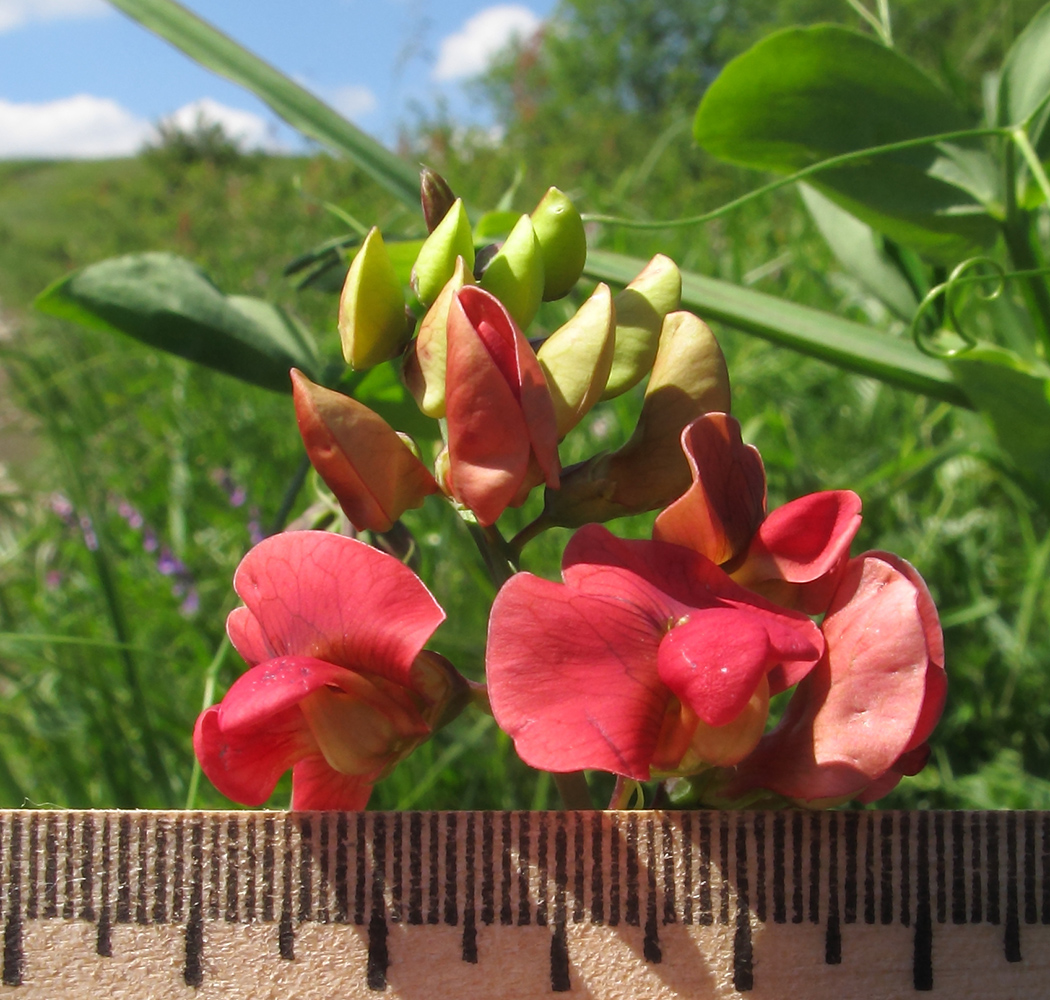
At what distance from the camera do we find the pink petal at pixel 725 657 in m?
0.43

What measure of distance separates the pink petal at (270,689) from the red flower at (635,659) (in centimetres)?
9

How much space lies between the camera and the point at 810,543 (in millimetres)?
497

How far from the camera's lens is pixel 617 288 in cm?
86

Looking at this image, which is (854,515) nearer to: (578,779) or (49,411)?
(578,779)

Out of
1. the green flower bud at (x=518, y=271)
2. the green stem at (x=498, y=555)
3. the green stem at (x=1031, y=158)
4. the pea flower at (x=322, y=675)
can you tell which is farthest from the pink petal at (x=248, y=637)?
the green stem at (x=1031, y=158)

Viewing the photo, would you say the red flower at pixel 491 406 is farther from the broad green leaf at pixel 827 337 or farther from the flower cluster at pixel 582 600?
the broad green leaf at pixel 827 337

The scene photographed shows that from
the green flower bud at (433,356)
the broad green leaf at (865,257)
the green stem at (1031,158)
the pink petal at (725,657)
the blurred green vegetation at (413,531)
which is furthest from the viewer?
the blurred green vegetation at (413,531)

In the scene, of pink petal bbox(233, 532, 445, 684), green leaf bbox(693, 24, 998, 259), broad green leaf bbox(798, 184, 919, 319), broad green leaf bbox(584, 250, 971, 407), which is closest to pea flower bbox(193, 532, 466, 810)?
pink petal bbox(233, 532, 445, 684)

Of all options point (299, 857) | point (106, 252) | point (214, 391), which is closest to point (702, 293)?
point (299, 857)

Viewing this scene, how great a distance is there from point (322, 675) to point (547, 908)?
19 centimetres

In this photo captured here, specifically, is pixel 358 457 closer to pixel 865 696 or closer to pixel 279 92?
pixel 865 696

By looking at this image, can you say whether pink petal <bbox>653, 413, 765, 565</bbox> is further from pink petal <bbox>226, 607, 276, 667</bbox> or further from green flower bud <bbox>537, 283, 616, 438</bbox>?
pink petal <bbox>226, 607, 276, 667</bbox>

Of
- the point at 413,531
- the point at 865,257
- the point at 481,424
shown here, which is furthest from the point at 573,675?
the point at 413,531

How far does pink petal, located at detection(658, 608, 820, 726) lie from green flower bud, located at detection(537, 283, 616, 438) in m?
0.15
